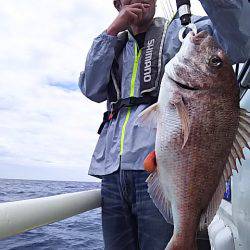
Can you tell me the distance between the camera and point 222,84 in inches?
62.9

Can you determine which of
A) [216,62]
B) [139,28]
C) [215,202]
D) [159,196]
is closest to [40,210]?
[159,196]

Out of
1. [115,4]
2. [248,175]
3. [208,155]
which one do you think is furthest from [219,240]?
[115,4]

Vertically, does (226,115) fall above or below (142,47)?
below

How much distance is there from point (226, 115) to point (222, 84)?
0.13 meters

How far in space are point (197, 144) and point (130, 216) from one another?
830mm

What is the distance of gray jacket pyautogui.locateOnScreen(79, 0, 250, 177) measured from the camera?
191 centimetres

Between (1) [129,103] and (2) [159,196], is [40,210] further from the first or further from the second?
(1) [129,103]

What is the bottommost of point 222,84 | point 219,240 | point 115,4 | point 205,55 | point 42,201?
point 219,240

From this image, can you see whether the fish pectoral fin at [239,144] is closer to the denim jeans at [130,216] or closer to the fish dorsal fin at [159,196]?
the fish dorsal fin at [159,196]

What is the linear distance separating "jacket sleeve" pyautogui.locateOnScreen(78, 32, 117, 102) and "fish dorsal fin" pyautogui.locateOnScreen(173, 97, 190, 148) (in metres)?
0.95

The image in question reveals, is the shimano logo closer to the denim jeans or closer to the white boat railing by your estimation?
the denim jeans

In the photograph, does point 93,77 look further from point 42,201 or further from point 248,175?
point 248,175

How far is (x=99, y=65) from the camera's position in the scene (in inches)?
96.1

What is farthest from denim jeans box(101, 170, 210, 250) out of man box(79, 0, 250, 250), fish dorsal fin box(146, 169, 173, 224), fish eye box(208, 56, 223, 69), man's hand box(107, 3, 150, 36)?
man's hand box(107, 3, 150, 36)
